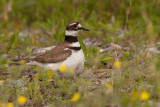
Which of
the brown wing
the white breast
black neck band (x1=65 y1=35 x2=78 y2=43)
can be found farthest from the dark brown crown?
the white breast

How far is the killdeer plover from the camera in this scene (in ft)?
15.1

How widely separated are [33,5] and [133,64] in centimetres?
547

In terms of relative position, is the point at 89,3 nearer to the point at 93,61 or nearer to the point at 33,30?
the point at 33,30

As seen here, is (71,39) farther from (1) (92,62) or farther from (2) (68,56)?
(1) (92,62)

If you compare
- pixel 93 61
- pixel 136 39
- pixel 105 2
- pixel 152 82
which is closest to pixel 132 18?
pixel 105 2

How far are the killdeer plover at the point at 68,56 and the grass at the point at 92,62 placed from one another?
14 cm

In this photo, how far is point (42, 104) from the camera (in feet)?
12.7

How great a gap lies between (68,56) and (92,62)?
0.43 meters

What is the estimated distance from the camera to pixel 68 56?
4656mm

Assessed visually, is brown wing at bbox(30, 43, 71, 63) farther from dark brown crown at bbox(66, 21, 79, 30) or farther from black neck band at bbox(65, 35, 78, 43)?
dark brown crown at bbox(66, 21, 79, 30)

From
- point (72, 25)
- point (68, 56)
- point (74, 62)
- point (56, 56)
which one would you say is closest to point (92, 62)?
point (74, 62)

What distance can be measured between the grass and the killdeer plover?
140 mm

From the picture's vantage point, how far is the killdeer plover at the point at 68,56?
462 cm

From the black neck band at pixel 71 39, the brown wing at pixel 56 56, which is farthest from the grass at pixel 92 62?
the brown wing at pixel 56 56
